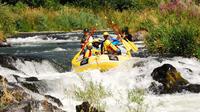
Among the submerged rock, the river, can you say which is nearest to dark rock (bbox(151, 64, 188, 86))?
the submerged rock

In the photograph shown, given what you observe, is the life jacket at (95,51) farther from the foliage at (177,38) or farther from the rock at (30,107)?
the rock at (30,107)

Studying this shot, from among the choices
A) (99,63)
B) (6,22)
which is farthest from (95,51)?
(6,22)

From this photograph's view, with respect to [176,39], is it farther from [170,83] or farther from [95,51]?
[170,83]

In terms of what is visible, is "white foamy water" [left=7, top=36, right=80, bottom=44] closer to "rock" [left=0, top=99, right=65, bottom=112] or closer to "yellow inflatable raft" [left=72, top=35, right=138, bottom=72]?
"yellow inflatable raft" [left=72, top=35, right=138, bottom=72]

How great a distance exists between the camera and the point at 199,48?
61.2 feet

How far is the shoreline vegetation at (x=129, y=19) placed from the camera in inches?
758

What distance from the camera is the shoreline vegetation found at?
19266 millimetres

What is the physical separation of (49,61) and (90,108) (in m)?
10.7

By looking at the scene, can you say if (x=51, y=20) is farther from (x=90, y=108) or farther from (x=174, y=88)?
(x=90, y=108)

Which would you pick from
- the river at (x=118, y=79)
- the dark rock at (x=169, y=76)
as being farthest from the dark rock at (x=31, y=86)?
the dark rock at (x=169, y=76)

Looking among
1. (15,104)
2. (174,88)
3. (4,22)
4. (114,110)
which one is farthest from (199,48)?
(4,22)

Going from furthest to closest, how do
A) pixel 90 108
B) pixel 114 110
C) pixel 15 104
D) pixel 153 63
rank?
pixel 153 63
pixel 114 110
pixel 15 104
pixel 90 108

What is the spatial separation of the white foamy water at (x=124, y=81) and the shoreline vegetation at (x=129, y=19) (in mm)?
1048

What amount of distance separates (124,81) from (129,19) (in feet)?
55.2
